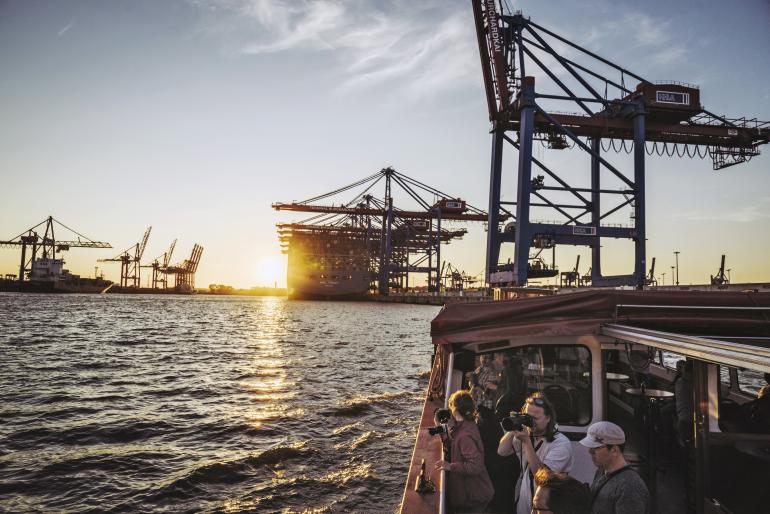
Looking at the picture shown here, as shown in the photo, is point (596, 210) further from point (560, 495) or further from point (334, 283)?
point (334, 283)

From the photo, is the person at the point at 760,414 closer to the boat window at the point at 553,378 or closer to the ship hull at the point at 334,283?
the boat window at the point at 553,378

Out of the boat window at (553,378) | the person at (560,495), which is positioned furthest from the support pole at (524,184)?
the person at (560,495)

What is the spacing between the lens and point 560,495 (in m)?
3.37

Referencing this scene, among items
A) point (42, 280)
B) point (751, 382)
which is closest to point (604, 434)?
point (751, 382)

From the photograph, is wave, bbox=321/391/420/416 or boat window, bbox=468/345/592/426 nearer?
boat window, bbox=468/345/592/426

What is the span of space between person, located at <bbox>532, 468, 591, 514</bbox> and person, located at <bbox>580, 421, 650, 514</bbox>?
7 cm

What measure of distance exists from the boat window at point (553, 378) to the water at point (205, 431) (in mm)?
3563

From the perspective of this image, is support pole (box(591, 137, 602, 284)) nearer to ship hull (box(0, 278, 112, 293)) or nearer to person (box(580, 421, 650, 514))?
person (box(580, 421, 650, 514))

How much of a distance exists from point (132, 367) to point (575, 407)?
20.7 m

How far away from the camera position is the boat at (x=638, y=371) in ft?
12.4

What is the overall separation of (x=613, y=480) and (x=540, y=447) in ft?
2.37

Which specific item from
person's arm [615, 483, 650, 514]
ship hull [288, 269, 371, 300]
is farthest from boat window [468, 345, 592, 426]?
ship hull [288, 269, 371, 300]

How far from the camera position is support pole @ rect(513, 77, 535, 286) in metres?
28.2

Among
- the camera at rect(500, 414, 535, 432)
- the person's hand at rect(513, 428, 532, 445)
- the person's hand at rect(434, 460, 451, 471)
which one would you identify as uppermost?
the camera at rect(500, 414, 535, 432)
